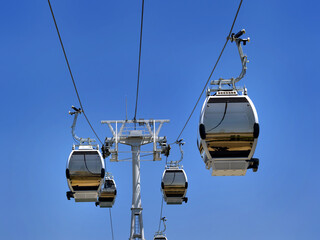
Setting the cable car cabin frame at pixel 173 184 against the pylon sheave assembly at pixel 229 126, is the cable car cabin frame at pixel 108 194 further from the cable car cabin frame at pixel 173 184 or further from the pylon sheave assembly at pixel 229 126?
the pylon sheave assembly at pixel 229 126

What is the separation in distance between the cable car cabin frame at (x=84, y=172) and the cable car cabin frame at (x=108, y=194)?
9.26m

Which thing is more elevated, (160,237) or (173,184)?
(160,237)

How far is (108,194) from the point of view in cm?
2558

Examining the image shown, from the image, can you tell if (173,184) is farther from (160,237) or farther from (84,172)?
(160,237)

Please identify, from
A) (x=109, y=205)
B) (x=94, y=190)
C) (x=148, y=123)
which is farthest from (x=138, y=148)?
(x=94, y=190)

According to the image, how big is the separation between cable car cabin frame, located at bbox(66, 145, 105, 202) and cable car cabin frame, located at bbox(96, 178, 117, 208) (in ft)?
30.4

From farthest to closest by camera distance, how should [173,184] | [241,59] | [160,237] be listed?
[160,237] < [173,184] < [241,59]

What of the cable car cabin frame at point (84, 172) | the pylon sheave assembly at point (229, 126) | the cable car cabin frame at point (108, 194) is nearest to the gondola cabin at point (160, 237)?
the cable car cabin frame at point (108, 194)

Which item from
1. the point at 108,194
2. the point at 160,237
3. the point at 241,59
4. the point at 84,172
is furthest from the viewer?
the point at 160,237

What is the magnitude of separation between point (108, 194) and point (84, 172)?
10.1 m

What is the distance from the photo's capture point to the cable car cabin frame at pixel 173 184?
854 inches

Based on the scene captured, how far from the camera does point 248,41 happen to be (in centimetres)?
1029

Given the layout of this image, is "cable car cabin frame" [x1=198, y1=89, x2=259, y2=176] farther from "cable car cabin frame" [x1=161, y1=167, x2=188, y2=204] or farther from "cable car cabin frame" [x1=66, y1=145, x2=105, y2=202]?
"cable car cabin frame" [x1=161, y1=167, x2=188, y2=204]

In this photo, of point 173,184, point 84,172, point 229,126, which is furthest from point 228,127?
point 173,184
